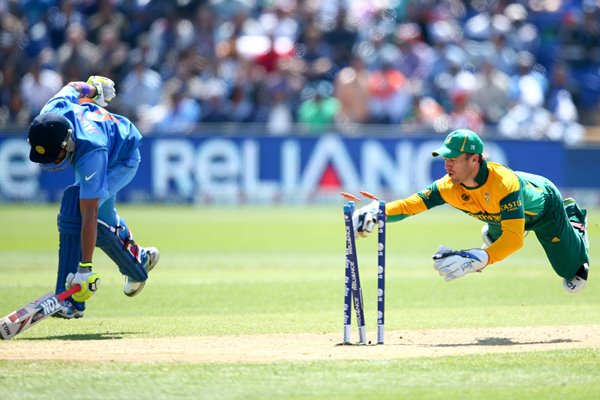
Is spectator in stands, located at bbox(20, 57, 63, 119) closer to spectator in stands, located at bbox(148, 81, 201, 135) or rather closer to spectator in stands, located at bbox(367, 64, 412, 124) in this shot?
spectator in stands, located at bbox(148, 81, 201, 135)

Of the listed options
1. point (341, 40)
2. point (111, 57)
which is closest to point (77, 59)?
point (111, 57)

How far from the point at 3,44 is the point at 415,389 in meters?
18.6

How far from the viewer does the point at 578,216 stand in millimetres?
9766

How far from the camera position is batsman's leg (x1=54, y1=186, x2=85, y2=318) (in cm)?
854

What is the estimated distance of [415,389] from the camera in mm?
6391

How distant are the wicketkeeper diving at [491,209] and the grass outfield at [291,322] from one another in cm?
59

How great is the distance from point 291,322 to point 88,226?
196 centimetres

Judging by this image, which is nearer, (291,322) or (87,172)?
(87,172)

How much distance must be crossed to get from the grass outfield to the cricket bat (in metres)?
0.14

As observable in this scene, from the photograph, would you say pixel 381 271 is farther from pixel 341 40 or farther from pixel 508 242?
pixel 341 40

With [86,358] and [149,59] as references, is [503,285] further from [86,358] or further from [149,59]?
[149,59]

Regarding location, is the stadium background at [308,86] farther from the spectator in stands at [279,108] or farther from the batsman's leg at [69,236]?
the batsman's leg at [69,236]

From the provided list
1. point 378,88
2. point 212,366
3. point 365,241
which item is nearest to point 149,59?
point 378,88

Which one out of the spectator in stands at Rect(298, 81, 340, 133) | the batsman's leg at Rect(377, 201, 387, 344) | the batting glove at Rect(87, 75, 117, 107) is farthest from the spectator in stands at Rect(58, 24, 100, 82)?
the batsman's leg at Rect(377, 201, 387, 344)
